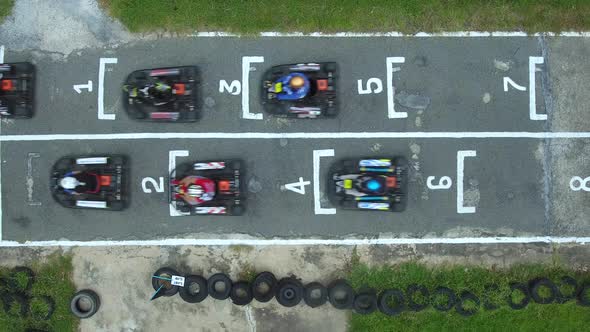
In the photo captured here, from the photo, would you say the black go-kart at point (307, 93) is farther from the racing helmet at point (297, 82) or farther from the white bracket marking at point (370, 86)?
the white bracket marking at point (370, 86)

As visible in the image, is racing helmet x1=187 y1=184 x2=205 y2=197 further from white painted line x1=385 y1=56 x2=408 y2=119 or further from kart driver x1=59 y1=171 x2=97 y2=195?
white painted line x1=385 y1=56 x2=408 y2=119

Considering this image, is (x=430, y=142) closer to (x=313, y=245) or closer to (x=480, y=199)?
(x=480, y=199)

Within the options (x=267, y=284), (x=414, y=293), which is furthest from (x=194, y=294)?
(x=414, y=293)

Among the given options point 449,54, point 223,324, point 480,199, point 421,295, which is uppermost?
point 449,54

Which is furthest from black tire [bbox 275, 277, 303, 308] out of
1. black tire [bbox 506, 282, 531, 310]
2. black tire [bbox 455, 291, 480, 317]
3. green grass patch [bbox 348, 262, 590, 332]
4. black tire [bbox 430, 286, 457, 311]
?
black tire [bbox 506, 282, 531, 310]

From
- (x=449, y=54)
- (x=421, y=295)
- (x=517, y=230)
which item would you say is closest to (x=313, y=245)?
(x=421, y=295)

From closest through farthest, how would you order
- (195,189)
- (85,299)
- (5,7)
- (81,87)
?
1. (195,189)
2. (85,299)
3. (81,87)
4. (5,7)

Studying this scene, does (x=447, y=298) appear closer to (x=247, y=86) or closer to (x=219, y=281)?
(x=219, y=281)

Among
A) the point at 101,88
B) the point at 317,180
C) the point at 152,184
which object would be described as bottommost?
the point at 152,184
